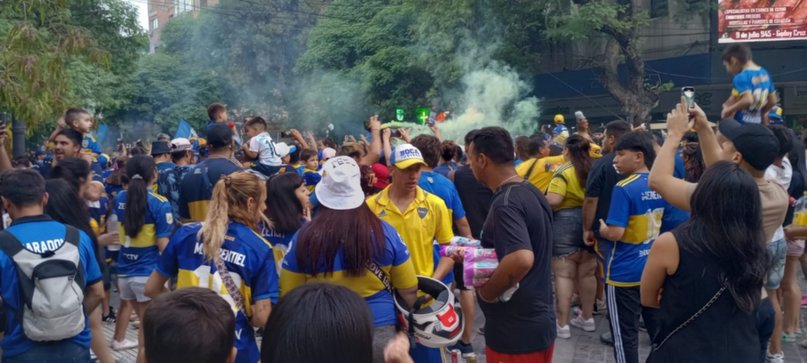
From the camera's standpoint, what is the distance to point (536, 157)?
862cm

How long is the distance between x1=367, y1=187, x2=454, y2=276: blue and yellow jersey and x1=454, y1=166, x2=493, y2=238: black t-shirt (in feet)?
6.79

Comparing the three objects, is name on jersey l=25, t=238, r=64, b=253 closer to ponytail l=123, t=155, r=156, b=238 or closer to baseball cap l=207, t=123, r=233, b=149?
baseball cap l=207, t=123, r=233, b=149

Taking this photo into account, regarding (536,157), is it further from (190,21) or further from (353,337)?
(190,21)

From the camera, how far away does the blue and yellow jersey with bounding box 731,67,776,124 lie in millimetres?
6738

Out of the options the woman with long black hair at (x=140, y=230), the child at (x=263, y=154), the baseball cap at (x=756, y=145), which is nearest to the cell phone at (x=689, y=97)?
the baseball cap at (x=756, y=145)

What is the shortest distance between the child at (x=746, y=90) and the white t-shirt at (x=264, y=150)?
14.5 ft

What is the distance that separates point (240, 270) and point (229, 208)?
1.15ft

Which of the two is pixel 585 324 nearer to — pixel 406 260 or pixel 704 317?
pixel 406 260

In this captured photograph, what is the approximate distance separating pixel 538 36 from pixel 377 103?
27.0 feet

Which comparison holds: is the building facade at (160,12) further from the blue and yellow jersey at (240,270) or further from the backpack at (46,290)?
the blue and yellow jersey at (240,270)

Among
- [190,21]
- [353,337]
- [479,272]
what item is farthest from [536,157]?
[190,21]

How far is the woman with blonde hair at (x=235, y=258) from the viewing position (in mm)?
3949

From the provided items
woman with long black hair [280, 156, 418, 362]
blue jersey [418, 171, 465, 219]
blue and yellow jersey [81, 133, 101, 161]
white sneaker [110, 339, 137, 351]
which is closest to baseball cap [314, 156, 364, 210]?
woman with long black hair [280, 156, 418, 362]

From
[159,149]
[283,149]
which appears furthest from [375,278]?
[159,149]
